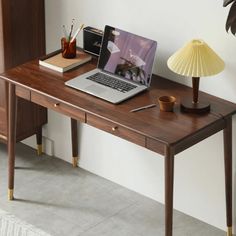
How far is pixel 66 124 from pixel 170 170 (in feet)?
3.97

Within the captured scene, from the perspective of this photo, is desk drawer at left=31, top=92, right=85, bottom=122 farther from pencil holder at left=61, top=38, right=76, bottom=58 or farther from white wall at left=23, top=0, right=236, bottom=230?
white wall at left=23, top=0, right=236, bottom=230

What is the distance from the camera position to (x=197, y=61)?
3234 millimetres

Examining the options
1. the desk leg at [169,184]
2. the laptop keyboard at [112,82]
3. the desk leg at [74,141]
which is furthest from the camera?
the desk leg at [74,141]

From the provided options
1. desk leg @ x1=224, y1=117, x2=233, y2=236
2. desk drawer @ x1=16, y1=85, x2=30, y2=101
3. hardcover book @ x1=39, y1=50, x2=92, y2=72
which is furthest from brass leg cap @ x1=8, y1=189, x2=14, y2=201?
desk leg @ x1=224, y1=117, x2=233, y2=236

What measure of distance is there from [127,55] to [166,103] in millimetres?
394

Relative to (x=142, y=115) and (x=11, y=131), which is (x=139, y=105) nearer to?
(x=142, y=115)

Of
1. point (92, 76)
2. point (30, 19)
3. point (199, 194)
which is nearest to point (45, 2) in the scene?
point (30, 19)

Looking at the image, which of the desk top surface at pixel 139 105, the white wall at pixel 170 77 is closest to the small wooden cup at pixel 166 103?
the desk top surface at pixel 139 105

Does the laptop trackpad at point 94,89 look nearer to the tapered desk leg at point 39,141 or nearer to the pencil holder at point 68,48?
the pencil holder at point 68,48

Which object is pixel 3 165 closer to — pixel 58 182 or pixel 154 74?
pixel 58 182

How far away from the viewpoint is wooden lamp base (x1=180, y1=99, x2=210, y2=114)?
335 centimetres

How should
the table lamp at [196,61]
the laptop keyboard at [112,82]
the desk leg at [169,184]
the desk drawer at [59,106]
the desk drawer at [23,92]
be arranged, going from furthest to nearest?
the desk drawer at [23,92], the laptop keyboard at [112,82], the desk drawer at [59,106], the table lamp at [196,61], the desk leg at [169,184]

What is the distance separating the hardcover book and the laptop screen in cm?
13

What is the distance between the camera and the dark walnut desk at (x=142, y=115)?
10.5ft
